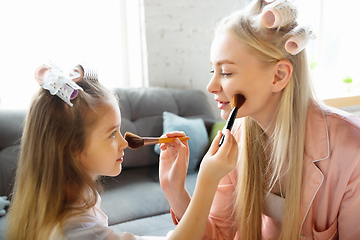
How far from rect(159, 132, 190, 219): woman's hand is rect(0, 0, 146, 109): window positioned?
5.34 feet

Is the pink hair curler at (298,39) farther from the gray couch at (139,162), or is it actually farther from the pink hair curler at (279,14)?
the gray couch at (139,162)

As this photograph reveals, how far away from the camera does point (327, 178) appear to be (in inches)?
38.1

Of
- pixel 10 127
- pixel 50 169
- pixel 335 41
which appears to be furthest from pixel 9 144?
pixel 335 41

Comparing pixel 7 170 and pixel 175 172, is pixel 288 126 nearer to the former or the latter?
pixel 175 172

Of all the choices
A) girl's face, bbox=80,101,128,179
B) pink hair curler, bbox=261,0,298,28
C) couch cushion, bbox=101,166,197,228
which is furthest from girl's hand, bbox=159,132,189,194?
couch cushion, bbox=101,166,197,228

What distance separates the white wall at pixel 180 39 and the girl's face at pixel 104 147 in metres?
1.93

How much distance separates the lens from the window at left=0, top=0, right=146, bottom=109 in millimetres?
2566

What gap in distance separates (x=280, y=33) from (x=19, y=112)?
5.56 ft

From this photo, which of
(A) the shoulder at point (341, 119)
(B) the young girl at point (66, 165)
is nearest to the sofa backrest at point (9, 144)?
(B) the young girl at point (66, 165)

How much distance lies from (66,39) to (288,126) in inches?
89.7

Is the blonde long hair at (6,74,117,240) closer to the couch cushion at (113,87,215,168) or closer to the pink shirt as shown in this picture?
the pink shirt

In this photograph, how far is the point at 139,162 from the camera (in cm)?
227

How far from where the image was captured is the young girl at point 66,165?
2.73ft

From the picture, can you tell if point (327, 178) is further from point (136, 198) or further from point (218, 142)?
point (136, 198)
